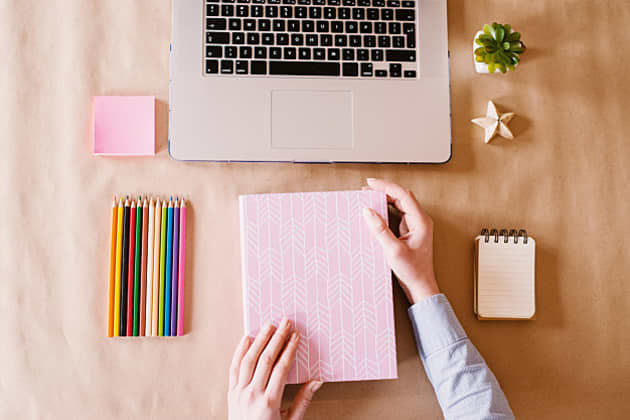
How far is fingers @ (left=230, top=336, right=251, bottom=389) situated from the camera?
69 cm

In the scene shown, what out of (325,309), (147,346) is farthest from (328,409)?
(147,346)

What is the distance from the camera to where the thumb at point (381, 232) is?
2.34 feet

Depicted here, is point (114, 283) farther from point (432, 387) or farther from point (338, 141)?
point (432, 387)

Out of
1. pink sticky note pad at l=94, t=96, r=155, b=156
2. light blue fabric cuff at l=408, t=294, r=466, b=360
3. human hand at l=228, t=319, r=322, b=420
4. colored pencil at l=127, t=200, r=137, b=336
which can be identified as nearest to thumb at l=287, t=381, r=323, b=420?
human hand at l=228, t=319, r=322, b=420

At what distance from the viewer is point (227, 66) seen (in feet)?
2.44

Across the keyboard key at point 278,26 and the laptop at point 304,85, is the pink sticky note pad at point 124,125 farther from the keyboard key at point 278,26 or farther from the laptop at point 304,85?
the keyboard key at point 278,26

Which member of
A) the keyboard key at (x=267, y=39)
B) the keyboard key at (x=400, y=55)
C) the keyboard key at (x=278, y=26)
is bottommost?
the keyboard key at (x=400, y=55)

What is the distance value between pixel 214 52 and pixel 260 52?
0.07 m

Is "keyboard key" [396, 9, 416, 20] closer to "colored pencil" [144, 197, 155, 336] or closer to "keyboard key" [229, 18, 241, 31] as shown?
"keyboard key" [229, 18, 241, 31]

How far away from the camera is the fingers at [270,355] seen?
671mm

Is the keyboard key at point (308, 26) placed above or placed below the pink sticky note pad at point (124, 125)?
above

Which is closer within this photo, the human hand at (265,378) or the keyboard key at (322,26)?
the human hand at (265,378)

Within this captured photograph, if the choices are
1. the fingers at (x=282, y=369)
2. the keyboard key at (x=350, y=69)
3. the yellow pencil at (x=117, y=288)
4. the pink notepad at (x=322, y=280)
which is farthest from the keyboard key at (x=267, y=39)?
the fingers at (x=282, y=369)

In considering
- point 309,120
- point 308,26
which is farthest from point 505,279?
point 308,26
